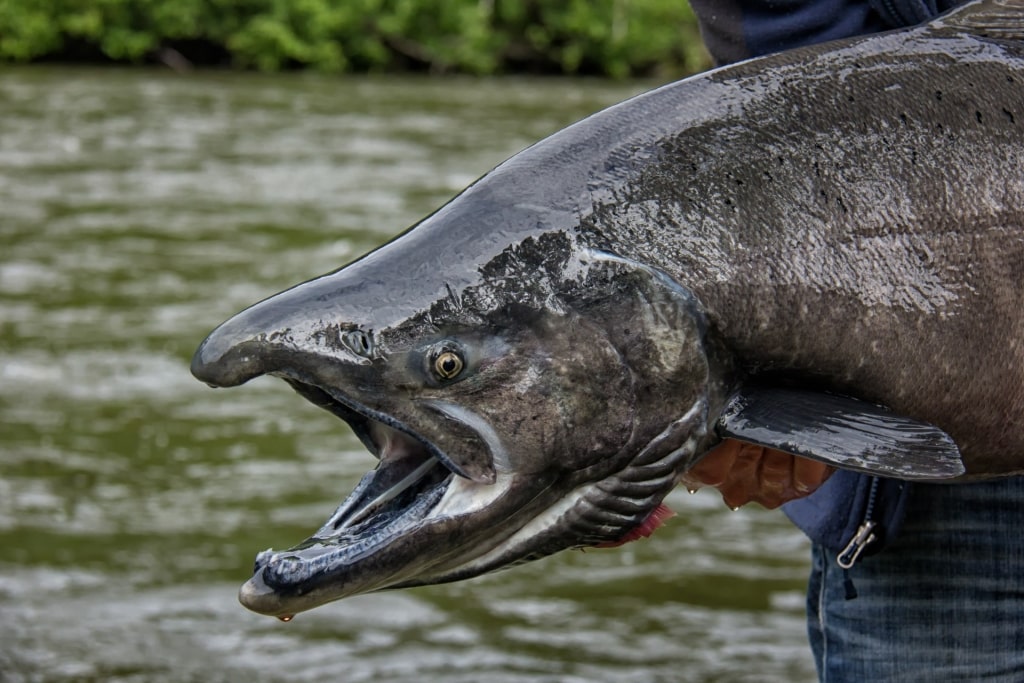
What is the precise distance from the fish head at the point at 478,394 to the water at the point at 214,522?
260 cm

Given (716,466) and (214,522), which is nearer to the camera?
(716,466)

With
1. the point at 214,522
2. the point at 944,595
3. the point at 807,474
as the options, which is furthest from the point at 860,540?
Answer: the point at 214,522

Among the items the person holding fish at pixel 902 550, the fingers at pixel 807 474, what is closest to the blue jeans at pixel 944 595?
the person holding fish at pixel 902 550

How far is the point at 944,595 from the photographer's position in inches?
95.1

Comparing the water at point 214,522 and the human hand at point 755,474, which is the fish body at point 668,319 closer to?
the human hand at point 755,474

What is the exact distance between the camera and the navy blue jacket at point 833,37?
7.61 feet

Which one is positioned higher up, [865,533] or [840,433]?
[840,433]

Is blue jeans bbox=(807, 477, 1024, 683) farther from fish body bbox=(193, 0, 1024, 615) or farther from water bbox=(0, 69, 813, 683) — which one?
water bbox=(0, 69, 813, 683)

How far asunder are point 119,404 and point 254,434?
788 mm

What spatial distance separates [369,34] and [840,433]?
82.1ft

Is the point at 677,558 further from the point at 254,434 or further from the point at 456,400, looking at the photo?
the point at 456,400

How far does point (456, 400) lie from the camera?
1758 millimetres

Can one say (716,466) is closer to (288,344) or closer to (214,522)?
(288,344)

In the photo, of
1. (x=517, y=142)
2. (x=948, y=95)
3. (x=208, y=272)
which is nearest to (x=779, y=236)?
(x=948, y=95)
